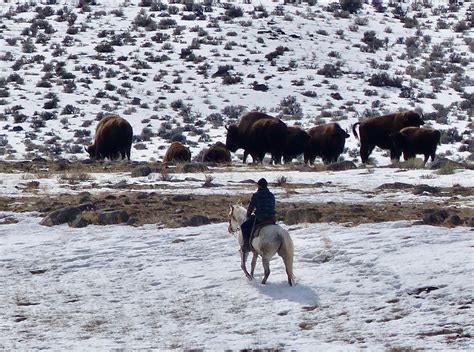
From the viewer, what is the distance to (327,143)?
3306cm

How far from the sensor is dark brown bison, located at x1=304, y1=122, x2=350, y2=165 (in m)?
33.1

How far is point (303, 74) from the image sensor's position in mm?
51531

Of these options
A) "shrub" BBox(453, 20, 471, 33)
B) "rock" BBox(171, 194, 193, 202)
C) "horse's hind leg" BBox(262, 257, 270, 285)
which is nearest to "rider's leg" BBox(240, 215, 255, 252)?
"horse's hind leg" BBox(262, 257, 270, 285)

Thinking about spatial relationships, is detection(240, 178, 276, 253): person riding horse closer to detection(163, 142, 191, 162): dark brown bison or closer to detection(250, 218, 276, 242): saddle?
detection(250, 218, 276, 242): saddle

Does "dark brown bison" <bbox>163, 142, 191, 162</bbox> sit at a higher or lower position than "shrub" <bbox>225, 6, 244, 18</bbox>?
lower

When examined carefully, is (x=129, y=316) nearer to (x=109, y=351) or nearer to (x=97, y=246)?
(x=109, y=351)

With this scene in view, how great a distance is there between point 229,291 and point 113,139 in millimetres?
19380

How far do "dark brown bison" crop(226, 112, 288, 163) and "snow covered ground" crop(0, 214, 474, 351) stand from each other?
16.2 meters

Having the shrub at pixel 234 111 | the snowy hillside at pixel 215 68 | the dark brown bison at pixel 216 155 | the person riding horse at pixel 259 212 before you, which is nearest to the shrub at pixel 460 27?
the snowy hillside at pixel 215 68

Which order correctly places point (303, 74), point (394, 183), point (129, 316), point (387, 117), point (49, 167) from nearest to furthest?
point (129, 316) → point (394, 183) → point (49, 167) → point (387, 117) → point (303, 74)

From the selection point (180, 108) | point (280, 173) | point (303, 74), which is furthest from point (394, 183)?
point (303, 74)

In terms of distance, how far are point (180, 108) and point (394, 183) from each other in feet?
81.7

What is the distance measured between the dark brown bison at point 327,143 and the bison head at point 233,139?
97.8 inches

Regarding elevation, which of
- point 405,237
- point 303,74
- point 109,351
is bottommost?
point 109,351
